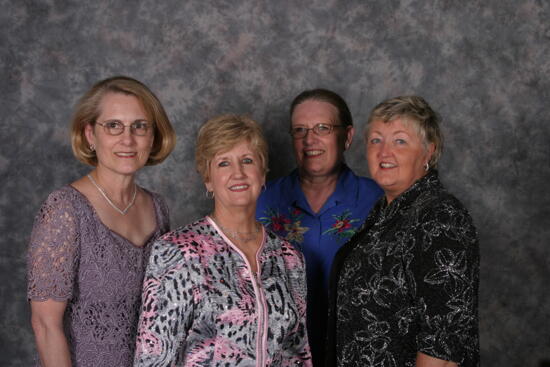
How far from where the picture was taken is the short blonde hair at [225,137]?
7.41 ft

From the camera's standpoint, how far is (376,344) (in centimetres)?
216

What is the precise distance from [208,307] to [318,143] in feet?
3.81

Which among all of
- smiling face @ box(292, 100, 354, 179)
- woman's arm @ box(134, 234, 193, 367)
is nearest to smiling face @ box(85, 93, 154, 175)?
woman's arm @ box(134, 234, 193, 367)

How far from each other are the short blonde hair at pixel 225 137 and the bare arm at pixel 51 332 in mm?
739

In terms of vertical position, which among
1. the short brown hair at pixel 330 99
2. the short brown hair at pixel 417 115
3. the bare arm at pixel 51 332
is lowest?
the bare arm at pixel 51 332

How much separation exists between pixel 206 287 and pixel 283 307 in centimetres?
30

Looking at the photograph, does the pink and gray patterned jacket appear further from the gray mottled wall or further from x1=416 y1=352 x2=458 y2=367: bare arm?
the gray mottled wall

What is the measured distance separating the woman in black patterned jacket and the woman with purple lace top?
0.82 metres

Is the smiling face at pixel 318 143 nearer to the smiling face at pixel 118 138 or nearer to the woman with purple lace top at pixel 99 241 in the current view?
the woman with purple lace top at pixel 99 241

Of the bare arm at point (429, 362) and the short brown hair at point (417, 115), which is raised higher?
the short brown hair at point (417, 115)

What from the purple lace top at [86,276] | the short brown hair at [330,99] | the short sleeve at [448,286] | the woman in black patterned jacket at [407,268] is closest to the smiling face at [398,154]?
the woman in black patterned jacket at [407,268]

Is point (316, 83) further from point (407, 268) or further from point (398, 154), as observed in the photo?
point (407, 268)

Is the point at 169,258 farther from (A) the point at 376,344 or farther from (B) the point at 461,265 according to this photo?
(B) the point at 461,265

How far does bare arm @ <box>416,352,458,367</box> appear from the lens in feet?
6.52
